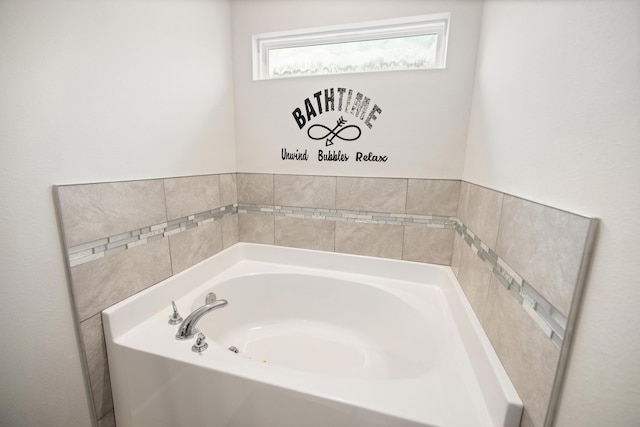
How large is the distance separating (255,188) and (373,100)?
954 millimetres

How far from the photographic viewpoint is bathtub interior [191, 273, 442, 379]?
1396 mm

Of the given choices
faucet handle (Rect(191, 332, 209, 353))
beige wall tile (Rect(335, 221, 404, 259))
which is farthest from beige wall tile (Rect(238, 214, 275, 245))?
faucet handle (Rect(191, 332, 209, 353))

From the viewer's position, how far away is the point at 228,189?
176 centimetres

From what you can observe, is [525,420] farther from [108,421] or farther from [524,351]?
[108,421]

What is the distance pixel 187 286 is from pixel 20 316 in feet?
2.11

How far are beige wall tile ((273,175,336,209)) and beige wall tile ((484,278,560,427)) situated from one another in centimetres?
103

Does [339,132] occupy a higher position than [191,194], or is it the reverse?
[339,132]

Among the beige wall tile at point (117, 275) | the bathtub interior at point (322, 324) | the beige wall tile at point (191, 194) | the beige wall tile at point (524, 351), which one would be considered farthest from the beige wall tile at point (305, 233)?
the beige wall tile at point (524, 351)

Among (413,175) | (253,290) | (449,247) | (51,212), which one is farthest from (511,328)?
(51,212)

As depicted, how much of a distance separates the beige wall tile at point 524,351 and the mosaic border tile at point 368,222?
0.03 metres

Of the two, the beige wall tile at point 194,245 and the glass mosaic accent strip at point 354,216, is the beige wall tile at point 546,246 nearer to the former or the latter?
the glass mosaic accent strip at point 354,216

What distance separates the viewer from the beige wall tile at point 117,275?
0.96 metres

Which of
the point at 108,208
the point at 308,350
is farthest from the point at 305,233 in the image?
the point at 108,208

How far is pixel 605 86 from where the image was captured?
51 centimetres
